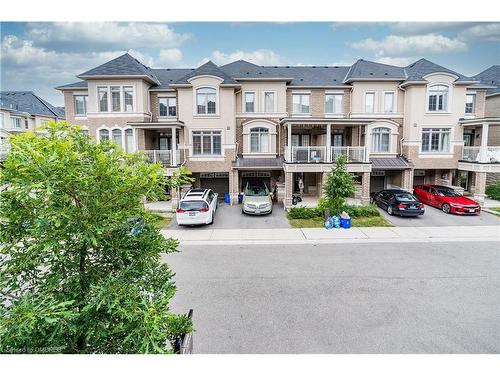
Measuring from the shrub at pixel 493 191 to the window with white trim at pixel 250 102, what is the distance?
16.5 m

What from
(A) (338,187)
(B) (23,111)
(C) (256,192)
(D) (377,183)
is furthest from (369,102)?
(B) (23,111)

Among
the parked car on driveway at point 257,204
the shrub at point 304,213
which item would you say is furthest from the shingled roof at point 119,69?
the shrub at point 304,213

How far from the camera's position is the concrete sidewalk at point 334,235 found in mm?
12664

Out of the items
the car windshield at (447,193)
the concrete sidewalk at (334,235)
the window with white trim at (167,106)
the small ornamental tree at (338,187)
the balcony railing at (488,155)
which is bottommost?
the concrete sidewalk at (334,235)

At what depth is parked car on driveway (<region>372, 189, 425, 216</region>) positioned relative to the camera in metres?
15.8

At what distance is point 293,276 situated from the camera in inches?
354

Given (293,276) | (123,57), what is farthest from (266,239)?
(123,57)

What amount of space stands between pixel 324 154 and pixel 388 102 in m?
6.18

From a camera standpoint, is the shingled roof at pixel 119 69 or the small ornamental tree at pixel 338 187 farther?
the shingled roof at pixel 119 69

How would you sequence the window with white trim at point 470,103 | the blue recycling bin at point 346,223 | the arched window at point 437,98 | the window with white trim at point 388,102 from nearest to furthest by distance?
1. the blue recycling bin at point 346,223
2. the arched window at point 437,98
3. the window with white trim at point 388,102
4. the window with white trim at point 470,103

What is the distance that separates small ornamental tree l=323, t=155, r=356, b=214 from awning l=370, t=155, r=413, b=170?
17.3ft

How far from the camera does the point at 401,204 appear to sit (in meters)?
15.9

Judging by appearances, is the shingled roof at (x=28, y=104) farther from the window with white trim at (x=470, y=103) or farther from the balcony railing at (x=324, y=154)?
the window with white trim at (x=470, y=103)

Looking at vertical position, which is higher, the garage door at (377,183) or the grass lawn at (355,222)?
the garage door at (377,183)
